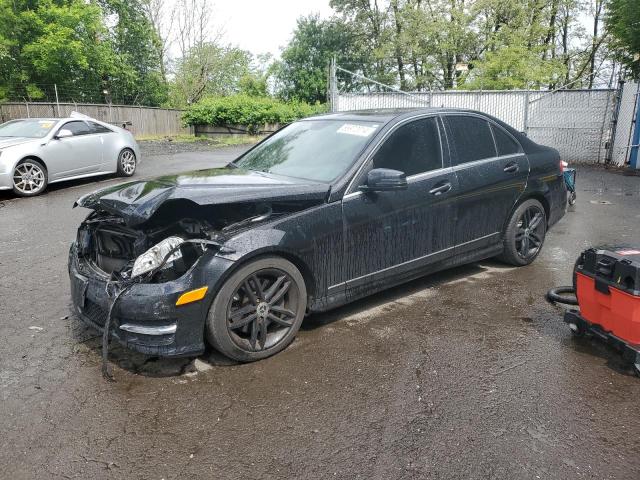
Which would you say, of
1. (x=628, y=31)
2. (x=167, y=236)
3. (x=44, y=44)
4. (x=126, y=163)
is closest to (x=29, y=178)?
(x=126, y=163)

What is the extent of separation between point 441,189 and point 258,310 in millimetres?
2006

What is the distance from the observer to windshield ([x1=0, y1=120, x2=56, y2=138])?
1033 centimetres

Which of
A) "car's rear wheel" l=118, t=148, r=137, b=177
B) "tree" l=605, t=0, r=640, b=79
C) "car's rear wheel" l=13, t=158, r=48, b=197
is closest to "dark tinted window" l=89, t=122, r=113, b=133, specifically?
"car's rear wheel" l=118, t=148, r=137, b=177

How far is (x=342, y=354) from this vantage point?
373 centimetres

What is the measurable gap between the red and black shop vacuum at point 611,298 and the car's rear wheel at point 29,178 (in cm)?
954

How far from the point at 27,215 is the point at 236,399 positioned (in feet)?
22.5

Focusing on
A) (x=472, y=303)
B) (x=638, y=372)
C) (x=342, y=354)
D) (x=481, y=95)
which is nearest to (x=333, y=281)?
(x=342, y=354)

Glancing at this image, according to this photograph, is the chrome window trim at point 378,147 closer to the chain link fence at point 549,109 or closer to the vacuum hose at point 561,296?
the vacuum hose at point 561,296

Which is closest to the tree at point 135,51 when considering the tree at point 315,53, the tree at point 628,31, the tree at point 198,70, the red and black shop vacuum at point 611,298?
the tree at point 198,70

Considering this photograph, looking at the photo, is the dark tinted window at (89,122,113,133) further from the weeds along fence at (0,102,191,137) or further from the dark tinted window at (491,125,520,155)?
the weeds along fence at (0,102,191,137)

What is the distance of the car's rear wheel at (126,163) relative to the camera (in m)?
12.1

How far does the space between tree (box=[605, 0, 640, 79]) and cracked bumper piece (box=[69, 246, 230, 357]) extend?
1618cm

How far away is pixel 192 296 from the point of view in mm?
3223

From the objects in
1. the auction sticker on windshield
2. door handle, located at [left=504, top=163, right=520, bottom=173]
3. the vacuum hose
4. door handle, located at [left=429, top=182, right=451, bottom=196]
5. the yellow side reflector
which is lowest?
the vacuum hose
